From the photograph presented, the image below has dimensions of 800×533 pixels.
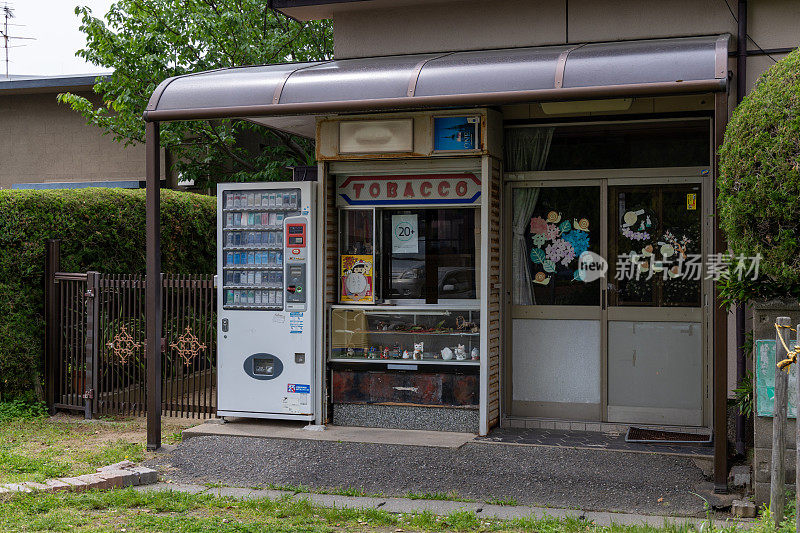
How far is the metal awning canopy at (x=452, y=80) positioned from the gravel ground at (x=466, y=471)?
3.06 meters

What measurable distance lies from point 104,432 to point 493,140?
5272mm

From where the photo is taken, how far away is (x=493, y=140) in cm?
855

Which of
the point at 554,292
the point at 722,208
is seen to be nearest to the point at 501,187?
the point at 554,292

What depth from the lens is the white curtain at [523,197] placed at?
29.3 feet

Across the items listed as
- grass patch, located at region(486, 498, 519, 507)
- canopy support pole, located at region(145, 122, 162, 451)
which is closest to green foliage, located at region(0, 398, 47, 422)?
canopy support pole, located at region(145, 122, 162, 451)

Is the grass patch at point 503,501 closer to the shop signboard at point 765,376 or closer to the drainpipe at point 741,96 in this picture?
the shop signboard at point 765,376

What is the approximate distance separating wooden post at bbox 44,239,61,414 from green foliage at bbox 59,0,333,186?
11.9 ft

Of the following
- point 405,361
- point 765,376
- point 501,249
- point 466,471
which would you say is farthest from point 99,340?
point 765,376

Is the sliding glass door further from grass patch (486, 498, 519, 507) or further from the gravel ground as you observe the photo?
grass patch (486, 498, 519, 507)

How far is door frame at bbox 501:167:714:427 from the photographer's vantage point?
8.31 m

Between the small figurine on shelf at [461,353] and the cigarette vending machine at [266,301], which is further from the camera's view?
the cigarette vending machine at [266,301]

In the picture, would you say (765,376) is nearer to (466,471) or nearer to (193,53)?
(466,471)

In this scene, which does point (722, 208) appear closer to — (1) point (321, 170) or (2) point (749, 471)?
(2) point (749, 471)

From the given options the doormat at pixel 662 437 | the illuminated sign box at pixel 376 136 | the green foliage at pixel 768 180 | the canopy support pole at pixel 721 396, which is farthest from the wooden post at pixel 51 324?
the green foliage at pixel 768 180
